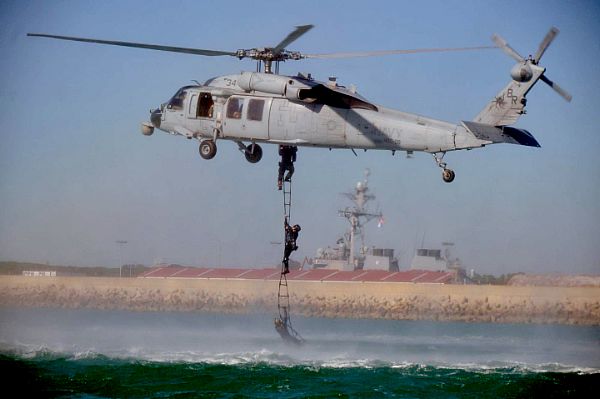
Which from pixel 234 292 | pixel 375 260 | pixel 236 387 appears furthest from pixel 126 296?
pixel 236 387

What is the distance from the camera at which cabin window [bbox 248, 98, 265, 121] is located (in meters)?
27.7

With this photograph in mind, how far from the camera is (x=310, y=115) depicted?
89.1ft

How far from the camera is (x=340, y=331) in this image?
50.5 m

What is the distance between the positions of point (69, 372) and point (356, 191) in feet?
180

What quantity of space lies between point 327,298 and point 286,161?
39292 millimetres

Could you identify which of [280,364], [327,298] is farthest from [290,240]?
[327,298]

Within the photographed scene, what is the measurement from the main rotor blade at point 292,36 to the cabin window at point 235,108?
65.3 inches

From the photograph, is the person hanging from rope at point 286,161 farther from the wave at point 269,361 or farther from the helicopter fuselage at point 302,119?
the wave at point 269,361

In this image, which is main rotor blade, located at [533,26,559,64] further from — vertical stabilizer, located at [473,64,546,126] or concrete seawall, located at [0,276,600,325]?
concrete seawall, located at [0,276,600,325]

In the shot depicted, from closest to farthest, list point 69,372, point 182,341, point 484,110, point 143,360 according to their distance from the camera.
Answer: point 484,110 → point 69,372 → point 143,360 → point 182,341

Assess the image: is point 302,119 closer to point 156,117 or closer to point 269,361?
point 156,117

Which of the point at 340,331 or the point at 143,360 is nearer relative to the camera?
the point at 143,360

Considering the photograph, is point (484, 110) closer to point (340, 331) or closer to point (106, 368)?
point (106, 368)

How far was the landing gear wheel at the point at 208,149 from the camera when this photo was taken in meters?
28.1
